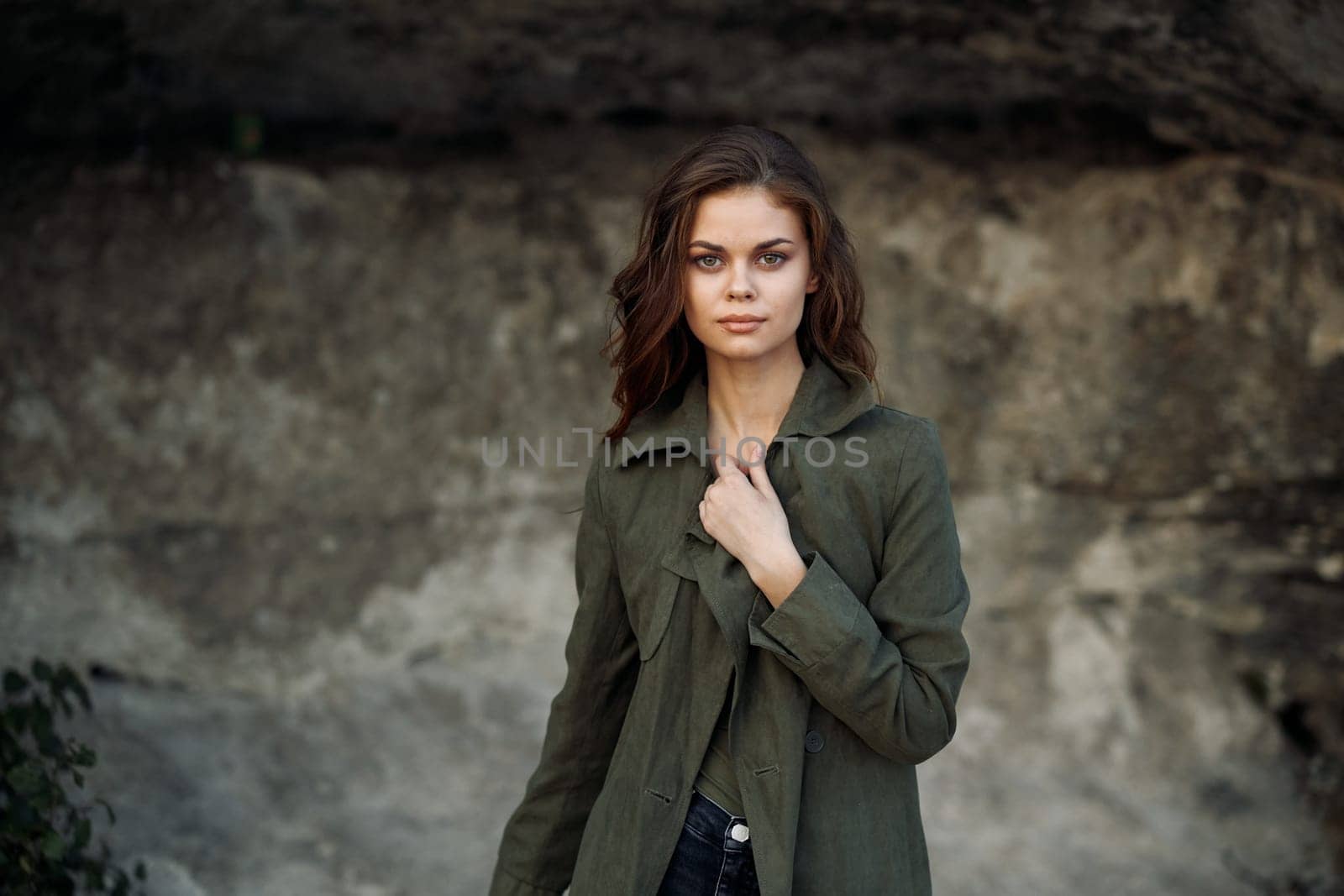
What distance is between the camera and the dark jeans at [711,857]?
154 cm

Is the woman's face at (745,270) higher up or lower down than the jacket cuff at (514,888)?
higher up

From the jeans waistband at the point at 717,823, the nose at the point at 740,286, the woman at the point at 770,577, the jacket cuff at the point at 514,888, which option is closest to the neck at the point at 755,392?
the woman at the point at 770,577

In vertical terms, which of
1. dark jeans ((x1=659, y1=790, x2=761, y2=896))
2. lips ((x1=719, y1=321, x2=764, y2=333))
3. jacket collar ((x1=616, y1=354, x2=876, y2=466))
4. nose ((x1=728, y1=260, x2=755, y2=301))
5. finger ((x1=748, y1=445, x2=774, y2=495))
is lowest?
dark jeans ((x1=659, y1=790, x2=761, y2=896))

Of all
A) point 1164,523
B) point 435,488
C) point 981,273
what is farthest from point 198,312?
point 1164,523

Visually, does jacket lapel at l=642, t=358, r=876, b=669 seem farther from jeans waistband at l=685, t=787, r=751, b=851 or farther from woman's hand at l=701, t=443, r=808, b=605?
jeans waistband at l=685, t=787, r=751, b=851

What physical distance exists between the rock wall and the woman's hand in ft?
4.97

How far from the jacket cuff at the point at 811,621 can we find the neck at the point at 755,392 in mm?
217

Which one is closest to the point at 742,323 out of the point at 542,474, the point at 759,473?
the point at 759,473

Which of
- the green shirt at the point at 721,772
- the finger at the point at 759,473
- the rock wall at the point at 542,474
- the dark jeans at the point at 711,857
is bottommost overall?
the dark jeans at the point at 711,857

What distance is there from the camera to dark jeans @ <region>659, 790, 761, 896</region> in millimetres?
1537

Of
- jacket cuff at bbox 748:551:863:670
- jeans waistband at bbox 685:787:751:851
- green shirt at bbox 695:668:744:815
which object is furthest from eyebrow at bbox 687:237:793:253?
jeans waistband at bbox 685:787:751:851

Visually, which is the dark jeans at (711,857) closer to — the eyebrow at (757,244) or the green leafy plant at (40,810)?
the eyebrow at (757,244)

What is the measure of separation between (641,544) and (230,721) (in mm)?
1839

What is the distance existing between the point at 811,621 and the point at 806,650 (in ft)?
0.11
